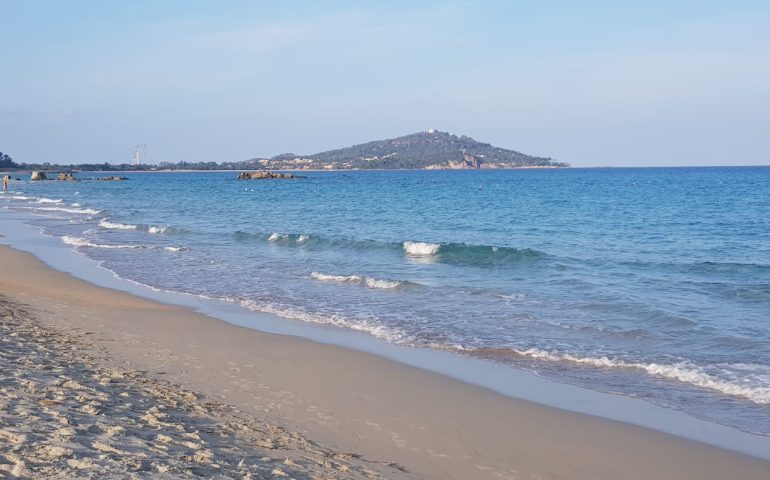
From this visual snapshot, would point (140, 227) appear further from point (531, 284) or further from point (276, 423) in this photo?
point (276, 423)

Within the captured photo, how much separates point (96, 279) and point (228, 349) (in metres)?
9.59

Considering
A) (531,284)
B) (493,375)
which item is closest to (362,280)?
(531,284)

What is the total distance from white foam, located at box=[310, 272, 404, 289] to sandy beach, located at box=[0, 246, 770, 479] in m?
6.88

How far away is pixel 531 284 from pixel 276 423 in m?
12.1

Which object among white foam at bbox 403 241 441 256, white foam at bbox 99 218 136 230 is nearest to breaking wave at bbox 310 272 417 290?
white foam at bbox 403 241 441 256

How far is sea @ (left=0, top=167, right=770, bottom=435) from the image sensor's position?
10945mm

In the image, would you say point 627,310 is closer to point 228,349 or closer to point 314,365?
point 314,365

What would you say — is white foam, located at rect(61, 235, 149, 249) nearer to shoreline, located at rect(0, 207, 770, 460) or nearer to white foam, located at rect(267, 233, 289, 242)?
white foam, located at rect(267, 233, 289, 242)

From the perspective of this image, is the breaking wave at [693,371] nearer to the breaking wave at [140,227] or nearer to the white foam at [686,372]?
the white foam at [686,372]

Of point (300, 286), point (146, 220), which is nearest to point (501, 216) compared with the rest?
point (146, 220)

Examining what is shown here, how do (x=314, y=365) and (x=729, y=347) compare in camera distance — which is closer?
(x=314, y=365)

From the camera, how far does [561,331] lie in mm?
13234

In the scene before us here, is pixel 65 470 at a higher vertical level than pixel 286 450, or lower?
higher

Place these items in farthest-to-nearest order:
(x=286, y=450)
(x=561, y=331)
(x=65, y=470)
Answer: (x=561, y=331)
(x=286, y=450)
(x=65, y=470)
